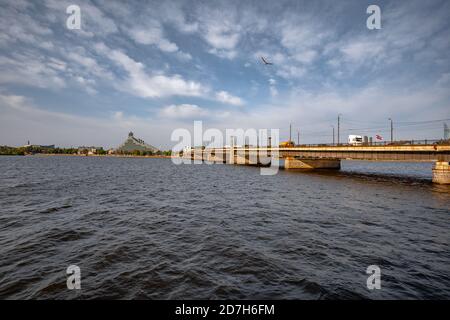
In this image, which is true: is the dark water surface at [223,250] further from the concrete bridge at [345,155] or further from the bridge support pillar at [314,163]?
the bridge support pillar at [314,163]

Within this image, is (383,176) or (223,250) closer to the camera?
(223,250)

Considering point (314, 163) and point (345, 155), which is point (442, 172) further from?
point (314, 163)

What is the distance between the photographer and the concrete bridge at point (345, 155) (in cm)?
3856

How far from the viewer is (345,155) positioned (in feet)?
186

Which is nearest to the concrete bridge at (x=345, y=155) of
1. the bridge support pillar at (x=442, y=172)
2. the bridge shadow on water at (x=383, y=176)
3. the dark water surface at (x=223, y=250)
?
the bridge support pillar at (x=442, y=172)

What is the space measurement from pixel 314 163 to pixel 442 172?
36184 mm

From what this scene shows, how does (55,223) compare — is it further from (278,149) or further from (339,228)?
(278,149)

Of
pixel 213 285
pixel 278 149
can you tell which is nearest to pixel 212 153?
pixel 278 149

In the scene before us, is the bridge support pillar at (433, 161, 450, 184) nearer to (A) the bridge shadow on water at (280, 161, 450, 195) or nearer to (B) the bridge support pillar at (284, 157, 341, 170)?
(A) the bridge shadow on water at (280, 161, 450, 195)

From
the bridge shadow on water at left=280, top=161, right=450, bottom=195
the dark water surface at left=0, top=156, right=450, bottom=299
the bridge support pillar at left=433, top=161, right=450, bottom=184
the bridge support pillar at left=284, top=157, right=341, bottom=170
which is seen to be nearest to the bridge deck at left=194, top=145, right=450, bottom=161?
the bridge support pillar at left=433, top=161, right=450, bottom=184

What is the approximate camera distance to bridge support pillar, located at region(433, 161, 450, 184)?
1492 inches

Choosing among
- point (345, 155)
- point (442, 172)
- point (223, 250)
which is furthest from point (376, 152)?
point (223, 250)

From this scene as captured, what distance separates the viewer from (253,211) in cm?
2019

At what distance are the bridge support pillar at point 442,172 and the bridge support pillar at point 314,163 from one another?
3350 cm
